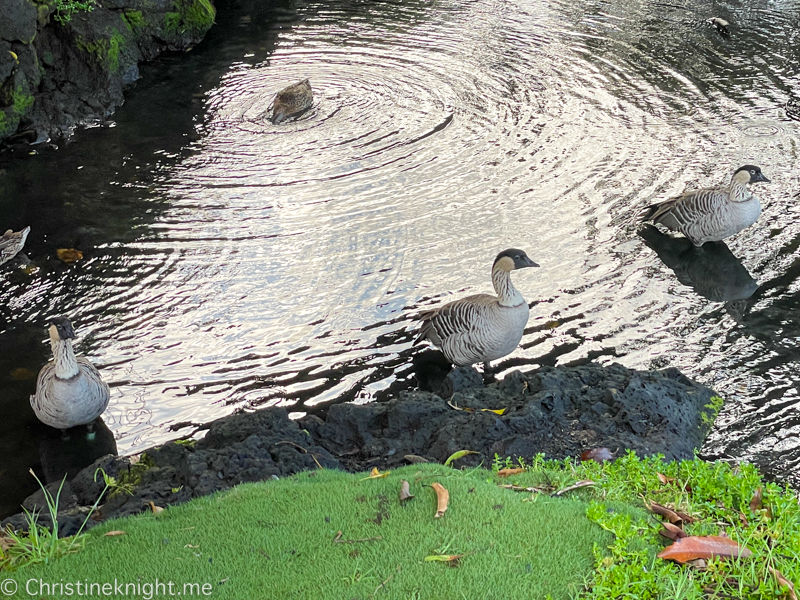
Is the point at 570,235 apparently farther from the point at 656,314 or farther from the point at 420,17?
the point at 420,17

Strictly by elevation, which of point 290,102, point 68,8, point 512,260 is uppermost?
point 68,8

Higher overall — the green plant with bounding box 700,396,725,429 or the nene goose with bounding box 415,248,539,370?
the nene goose with bounding box 415,248,539,370

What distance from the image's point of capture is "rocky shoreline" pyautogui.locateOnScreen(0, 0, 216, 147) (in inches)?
532

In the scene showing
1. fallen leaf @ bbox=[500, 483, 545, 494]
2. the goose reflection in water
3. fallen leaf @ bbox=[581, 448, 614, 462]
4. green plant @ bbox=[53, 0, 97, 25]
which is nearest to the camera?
fallen leaf @ bbox=[500, 483, 545, 494]

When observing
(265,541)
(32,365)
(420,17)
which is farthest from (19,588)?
(420,17)

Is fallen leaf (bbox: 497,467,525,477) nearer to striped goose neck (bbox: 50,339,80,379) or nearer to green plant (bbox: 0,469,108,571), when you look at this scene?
green plant (bbox: 0,469,108,571)

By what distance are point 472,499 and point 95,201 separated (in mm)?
9004

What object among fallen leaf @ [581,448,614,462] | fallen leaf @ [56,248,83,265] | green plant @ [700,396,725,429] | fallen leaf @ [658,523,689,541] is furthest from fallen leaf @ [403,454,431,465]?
fallen leaf @ [56,248,83,265]

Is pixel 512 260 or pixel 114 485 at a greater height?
pixel 512 260

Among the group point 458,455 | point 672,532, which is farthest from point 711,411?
point 672,532

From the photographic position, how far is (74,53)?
50.2ft

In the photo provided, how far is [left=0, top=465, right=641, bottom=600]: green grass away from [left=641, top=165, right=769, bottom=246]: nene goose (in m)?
6.86

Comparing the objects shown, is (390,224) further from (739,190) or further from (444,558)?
(444,558)

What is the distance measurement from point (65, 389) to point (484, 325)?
3949 mm
